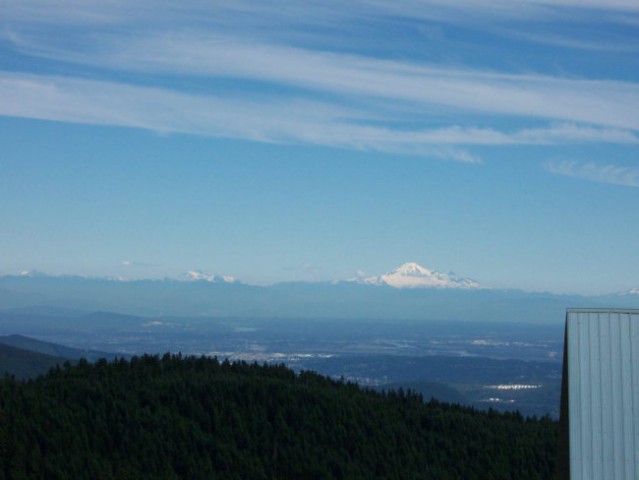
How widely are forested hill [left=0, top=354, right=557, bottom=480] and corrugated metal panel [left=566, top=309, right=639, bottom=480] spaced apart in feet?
53.4

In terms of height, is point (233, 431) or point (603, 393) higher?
point (603, 393)

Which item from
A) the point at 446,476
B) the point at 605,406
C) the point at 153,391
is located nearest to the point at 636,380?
the point at 605,406

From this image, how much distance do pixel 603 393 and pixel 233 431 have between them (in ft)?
63.5

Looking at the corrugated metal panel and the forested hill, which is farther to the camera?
the forested hill

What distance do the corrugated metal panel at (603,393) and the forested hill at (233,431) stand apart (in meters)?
16.3

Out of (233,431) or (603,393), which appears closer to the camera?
(603,393)

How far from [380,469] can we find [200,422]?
23.6 ft

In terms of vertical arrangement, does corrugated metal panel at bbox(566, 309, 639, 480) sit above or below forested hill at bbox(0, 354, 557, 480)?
above

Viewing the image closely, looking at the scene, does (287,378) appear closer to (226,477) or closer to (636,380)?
(226,477)

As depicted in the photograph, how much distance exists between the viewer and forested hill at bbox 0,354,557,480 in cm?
3284

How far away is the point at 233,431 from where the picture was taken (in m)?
36.6

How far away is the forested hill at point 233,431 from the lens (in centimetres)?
3284

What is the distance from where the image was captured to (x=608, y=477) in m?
19.6

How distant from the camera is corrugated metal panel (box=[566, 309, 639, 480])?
19672mm
